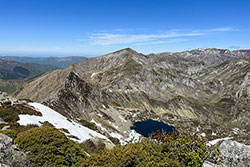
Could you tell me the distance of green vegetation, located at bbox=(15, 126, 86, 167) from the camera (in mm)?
21156

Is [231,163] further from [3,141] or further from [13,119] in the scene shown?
[13,119]

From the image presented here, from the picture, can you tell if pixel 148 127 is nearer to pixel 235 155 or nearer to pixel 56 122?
pixel 56 122

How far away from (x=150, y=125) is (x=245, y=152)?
467 ft

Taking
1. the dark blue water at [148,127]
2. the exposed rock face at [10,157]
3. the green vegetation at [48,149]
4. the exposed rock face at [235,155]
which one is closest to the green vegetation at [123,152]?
the green vegetation at [48,149]

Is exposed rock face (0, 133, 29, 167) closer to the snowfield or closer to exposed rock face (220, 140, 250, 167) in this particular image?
the snowfield

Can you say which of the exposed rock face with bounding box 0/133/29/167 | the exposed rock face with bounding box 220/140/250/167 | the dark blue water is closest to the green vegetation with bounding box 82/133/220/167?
the exposed rock face with bounding box 220/140/250/167

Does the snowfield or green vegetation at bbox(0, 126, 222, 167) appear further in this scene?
the snowfield

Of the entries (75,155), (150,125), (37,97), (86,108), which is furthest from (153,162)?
(150,125)

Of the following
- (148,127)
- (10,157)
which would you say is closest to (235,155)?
(10,157)

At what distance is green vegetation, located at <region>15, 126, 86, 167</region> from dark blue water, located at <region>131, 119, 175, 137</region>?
423ft

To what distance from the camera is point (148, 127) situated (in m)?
162

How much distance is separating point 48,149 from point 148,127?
146731 millimetres

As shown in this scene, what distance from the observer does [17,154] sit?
1891 cm

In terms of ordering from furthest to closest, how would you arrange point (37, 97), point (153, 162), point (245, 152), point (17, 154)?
point (37, 97) → point (245, 152) → point (17, 154) → point (153, 162)
